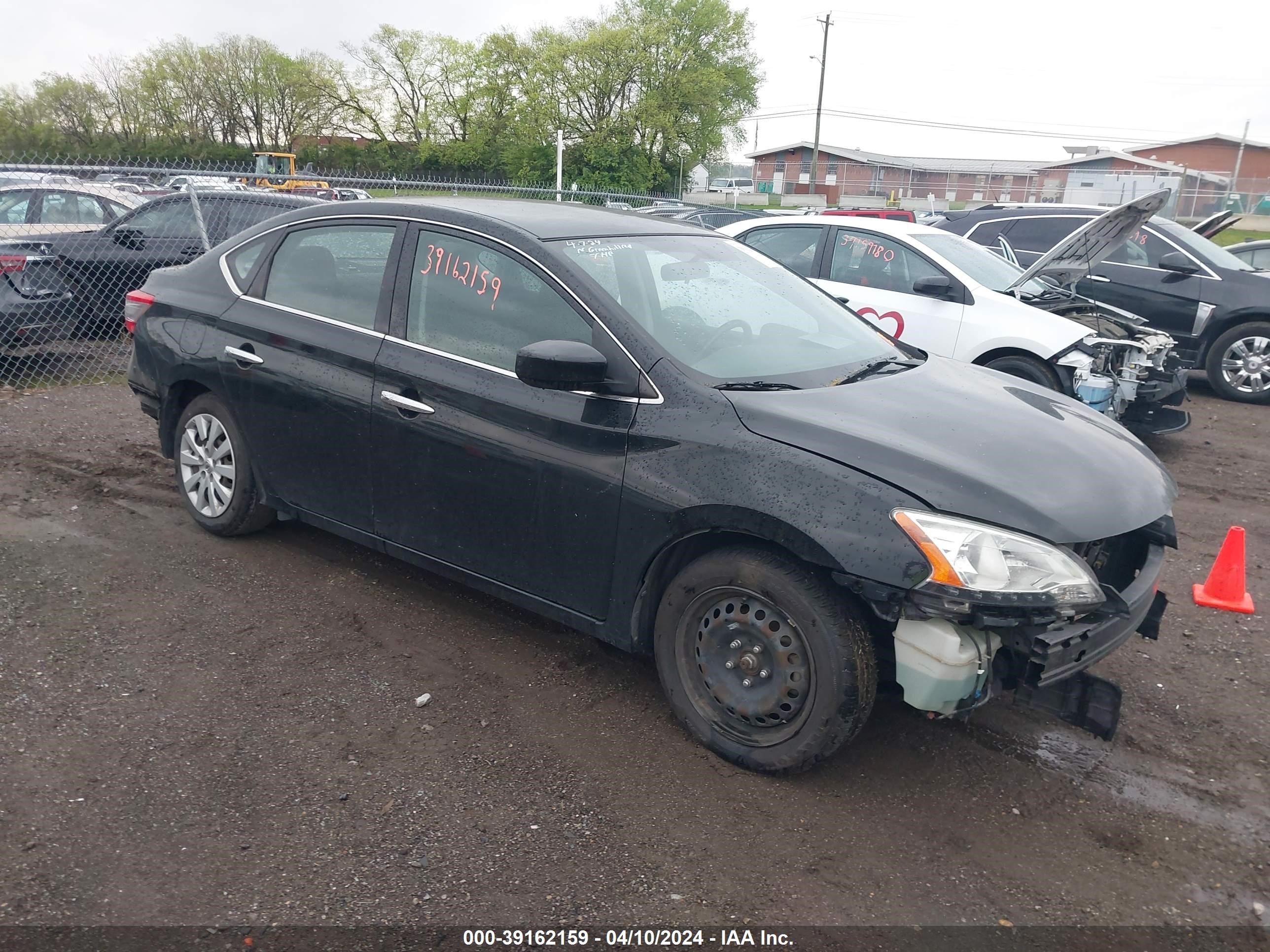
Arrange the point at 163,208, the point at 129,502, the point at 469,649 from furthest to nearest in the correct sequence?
the point at 163,208
the point at 129,502
the point at 469,649

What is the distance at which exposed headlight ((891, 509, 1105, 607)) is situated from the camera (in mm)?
2775

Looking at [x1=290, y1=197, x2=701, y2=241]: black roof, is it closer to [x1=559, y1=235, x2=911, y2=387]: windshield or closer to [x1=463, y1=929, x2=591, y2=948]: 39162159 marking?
[x1=559, y1=235, x2=911, y2=387]: windshield

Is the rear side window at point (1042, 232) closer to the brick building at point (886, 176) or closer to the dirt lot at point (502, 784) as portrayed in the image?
the dirt lot at point (502, 784)

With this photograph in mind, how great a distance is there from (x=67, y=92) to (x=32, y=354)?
57.6 m

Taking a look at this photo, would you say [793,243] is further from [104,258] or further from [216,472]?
[104,258]

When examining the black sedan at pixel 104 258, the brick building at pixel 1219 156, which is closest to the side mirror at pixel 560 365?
the black sedan at pixel 104 258

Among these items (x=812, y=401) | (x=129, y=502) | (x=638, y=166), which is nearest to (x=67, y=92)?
(x=638, y=166)

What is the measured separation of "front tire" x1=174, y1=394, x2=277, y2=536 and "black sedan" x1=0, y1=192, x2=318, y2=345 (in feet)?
11.1

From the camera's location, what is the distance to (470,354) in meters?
3.77

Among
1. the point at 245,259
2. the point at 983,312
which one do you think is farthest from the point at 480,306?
the point at 983,312

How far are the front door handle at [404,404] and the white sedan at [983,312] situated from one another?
3.71 meters

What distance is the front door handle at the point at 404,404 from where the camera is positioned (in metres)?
3.82

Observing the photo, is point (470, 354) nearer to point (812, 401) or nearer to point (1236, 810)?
point (812, 401)

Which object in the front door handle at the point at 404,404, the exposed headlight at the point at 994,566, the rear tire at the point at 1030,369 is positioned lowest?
the rear tire at the point at 1030,369
